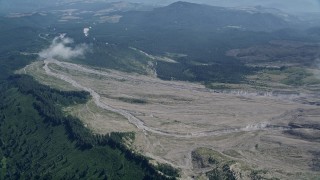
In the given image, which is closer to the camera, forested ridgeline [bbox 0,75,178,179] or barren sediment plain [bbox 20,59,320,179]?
forested ridgeline [bbox 0,75,178,179]

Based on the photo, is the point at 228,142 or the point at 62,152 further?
the point at 228,142

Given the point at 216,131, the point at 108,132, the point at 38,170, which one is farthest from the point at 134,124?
the point at 38,170

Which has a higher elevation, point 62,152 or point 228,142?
point 228,142

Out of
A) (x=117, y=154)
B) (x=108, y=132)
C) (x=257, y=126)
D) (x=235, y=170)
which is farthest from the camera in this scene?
(x=257, y=126)

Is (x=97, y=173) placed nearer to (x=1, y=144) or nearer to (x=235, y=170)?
(x=235, y=170)

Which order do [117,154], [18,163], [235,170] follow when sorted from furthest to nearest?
[18,163], [117,154], [235,170]

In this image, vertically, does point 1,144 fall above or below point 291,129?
below

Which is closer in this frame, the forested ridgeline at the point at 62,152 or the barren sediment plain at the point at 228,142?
the forested ridgeline at the point at 62,152

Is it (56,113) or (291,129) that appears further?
(56,113)
